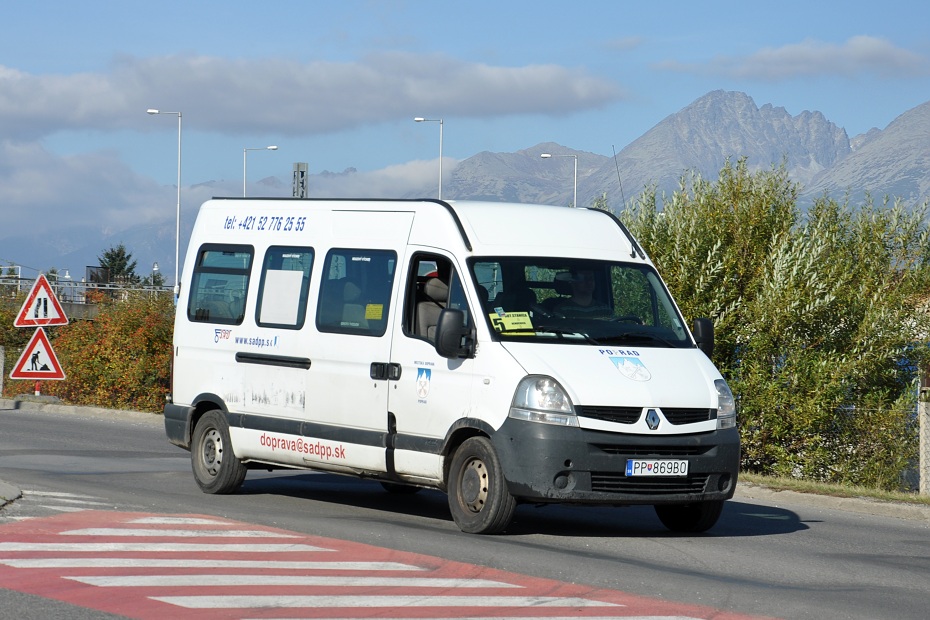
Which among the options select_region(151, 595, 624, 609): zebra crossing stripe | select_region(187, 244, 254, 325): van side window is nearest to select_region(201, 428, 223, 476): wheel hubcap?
select_region(187, 244, 254, 325): van side window

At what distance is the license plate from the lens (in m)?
10.2

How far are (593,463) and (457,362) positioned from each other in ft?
4.36

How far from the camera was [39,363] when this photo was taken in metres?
24.0

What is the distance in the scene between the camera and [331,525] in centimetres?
1086

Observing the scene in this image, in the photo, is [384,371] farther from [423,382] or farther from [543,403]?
[543,403]

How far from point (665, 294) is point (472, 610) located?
4670 millimetres

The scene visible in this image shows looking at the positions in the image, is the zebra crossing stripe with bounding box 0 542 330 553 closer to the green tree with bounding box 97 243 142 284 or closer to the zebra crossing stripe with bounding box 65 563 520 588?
the zebra crossing stripe with bounding box 65 563 520 588

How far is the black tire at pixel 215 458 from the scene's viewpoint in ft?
42.2

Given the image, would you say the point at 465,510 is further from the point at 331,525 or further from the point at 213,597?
the point at 213,597

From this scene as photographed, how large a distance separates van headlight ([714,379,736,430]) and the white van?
0.6 inches

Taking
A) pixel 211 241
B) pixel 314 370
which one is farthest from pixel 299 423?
pixel 211 241

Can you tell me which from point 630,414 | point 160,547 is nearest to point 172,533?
point 160,547

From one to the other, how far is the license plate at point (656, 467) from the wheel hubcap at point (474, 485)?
3.48 feet

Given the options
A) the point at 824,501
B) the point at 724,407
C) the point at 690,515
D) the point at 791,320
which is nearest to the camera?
the point at 724,407
